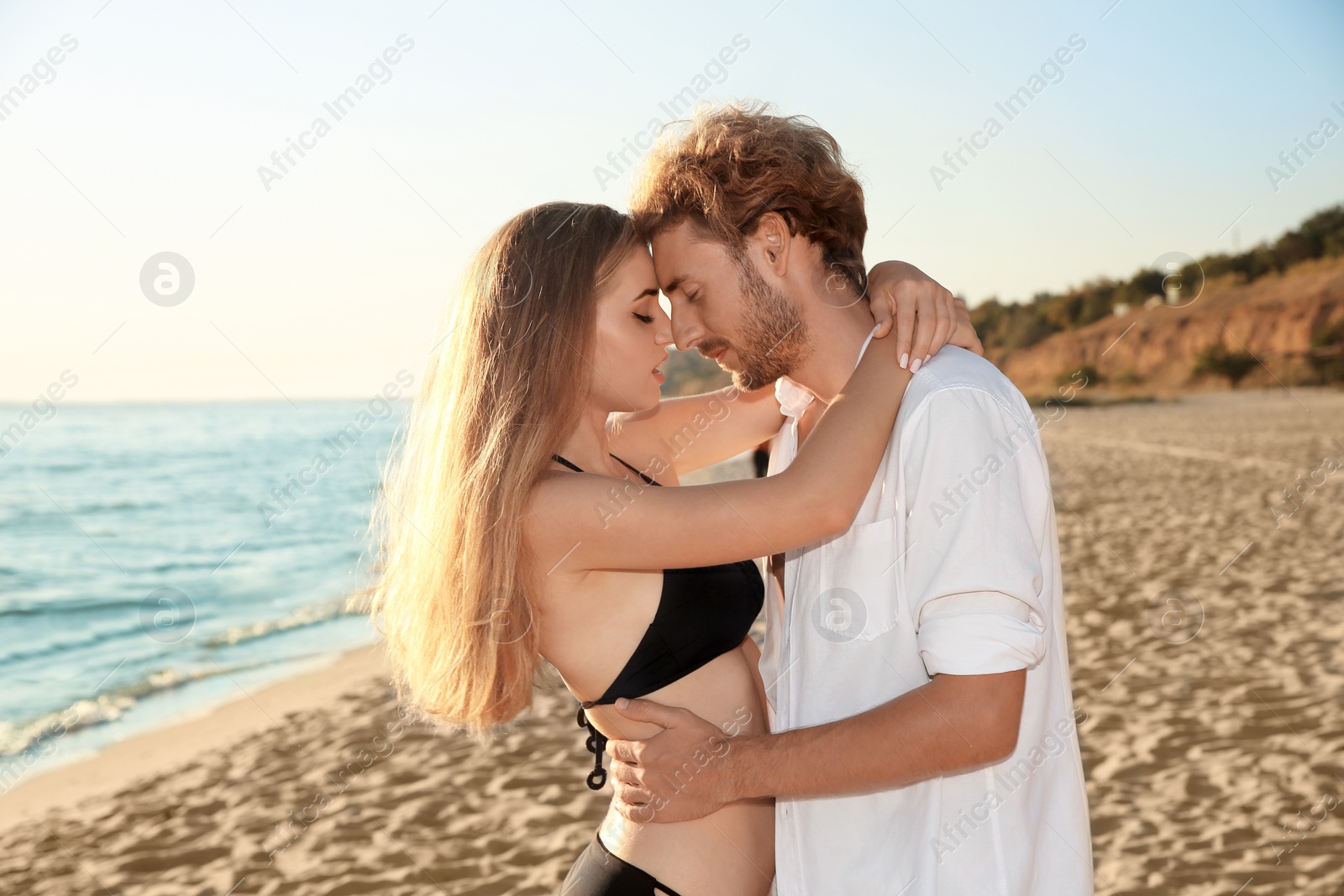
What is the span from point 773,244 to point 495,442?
2.80 feet

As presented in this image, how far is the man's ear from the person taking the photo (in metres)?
2.30

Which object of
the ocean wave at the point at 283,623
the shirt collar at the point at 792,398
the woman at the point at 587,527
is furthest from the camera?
the ocean wave at the point at 283,623

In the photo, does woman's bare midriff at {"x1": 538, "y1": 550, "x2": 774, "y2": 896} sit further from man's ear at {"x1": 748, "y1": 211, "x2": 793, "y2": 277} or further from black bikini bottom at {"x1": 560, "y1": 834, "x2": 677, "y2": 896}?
man's ear at {"x1": 748, "y1": 211, "x2": 793, "y2": 277}

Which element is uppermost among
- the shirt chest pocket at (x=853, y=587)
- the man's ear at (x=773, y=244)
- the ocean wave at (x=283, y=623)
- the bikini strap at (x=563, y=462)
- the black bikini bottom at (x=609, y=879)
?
the man's ear at (x=773, y=244)

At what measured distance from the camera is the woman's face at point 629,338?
7.65 feet

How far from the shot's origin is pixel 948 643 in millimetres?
1577

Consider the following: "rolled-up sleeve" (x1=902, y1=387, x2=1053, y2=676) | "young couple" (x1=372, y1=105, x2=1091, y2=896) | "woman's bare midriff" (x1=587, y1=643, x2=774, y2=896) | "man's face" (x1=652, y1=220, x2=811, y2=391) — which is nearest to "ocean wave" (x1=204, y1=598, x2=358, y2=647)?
"young couple" (x1=372, y1=105, x2=1091, y2=896)

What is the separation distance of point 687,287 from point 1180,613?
7220 millimetres

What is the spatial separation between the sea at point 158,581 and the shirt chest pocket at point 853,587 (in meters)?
1.38

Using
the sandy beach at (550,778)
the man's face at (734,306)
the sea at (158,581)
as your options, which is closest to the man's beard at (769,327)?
the man's face at (734,306)

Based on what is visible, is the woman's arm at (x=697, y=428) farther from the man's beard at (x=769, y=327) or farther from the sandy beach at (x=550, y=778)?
the sandy beach at (x=550, y=778)

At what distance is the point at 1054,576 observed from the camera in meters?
1.88

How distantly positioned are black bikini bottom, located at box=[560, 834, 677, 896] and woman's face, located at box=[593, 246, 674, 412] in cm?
110

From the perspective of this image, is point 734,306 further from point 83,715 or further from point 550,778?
point 83,715
